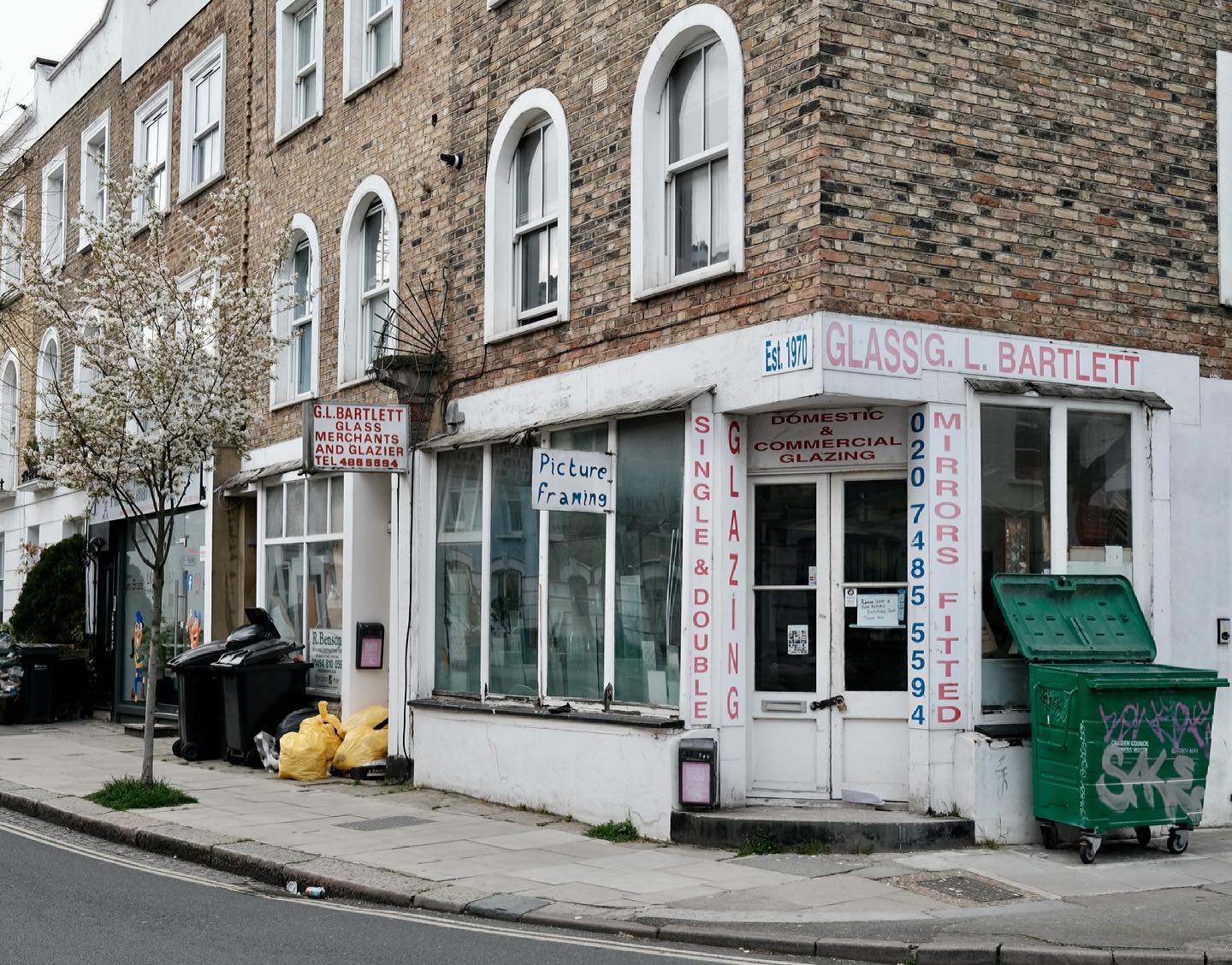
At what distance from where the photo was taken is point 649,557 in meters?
11.5

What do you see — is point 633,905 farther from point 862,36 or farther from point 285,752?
point 285,752

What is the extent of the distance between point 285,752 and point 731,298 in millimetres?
6779

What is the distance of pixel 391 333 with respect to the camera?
15.4 meters

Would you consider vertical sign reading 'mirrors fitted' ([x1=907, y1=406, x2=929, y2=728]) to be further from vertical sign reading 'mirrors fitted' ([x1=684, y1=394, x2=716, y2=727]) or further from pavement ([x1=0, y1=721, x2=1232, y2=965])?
vertical sign reading 'mirrors fitted' ([x1=684, y1=394, x2=716, y2=727])

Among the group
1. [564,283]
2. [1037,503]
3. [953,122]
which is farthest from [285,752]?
[953,122]

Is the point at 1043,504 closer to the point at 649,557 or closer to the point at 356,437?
the point at 649,557

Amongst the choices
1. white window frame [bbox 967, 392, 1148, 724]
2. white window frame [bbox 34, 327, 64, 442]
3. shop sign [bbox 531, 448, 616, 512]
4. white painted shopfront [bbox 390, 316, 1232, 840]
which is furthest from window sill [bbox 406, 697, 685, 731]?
white window frame [bbox 34, 327, 64, 442]

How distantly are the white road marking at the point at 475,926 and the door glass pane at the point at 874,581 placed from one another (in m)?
3.36

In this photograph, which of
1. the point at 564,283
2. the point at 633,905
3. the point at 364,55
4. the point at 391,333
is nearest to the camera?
the point at 633,905

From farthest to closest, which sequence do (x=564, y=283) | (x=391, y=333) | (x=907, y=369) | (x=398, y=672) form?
(x=391, y=333) → (x=398, y=672) → (x=564, y=283) → (x=907, y=369)

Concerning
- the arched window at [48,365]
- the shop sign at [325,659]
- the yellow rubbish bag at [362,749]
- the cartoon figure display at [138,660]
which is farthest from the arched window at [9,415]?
the yellow rubbish bag at [362,749]

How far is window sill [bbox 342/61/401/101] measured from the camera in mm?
15484

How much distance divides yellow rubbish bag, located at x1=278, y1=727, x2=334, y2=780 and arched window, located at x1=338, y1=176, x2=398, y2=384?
12.7 ft

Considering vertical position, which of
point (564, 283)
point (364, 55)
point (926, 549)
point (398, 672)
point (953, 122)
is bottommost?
point (398, 672)
